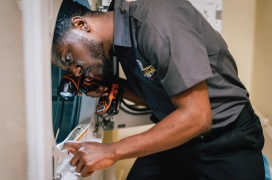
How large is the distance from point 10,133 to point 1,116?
5 centimetres

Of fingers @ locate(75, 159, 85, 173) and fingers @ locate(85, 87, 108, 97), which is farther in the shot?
fingers @ locate(85, 87, 108, 97)

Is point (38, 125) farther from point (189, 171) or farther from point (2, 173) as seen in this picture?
point (189, 171)

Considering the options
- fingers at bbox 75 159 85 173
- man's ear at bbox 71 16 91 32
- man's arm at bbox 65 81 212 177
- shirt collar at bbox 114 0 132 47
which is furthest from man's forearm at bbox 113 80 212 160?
man's ear at bbox 71 16 91 32

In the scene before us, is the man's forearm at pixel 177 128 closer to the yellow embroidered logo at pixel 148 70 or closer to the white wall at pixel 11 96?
the yellow embroidered logo at pixel 148 70

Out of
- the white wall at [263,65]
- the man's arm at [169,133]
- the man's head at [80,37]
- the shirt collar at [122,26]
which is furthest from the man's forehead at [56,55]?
the white wall at [263,65]

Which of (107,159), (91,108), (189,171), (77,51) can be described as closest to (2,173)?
(107,159)

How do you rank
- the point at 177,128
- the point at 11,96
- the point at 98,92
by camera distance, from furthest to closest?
the point at 98,92
the point at 177,128
the point at 11,96

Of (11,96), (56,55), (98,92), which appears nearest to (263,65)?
(98,92)

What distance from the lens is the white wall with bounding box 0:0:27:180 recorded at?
63cm

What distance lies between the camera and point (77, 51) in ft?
2.89

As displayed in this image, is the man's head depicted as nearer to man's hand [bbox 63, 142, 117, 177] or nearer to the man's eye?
the man's eye

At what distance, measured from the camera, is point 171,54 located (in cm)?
73

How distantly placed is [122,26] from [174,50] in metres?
0.21

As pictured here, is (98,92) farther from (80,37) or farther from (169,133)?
(169,133)
